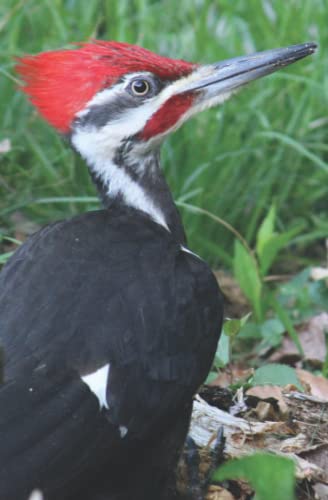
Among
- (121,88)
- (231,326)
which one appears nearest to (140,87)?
(121,88)

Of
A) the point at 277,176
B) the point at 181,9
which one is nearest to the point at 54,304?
Answer: the point at 277,176

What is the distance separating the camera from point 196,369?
10.8 ft

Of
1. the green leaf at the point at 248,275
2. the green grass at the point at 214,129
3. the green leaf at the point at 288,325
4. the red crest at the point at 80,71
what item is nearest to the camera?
the red crest at the point at 80,71

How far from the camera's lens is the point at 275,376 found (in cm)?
376

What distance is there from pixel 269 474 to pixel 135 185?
1468 mm

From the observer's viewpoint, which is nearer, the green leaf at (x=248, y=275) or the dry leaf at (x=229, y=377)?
the dry leaf at (x=229, y=377)

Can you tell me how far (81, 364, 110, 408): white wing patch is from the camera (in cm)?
299

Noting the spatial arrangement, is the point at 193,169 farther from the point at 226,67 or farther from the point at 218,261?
the point at 226,67

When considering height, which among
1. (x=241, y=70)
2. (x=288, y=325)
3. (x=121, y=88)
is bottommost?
(x=288, y=325)

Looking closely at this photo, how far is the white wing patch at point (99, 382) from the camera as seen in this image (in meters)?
2.99

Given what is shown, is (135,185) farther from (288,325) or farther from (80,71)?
(288,325)

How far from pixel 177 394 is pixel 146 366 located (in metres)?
0.13

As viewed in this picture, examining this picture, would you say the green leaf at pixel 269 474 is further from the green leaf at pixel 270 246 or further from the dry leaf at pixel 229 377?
the green leaf at pixel 270 246

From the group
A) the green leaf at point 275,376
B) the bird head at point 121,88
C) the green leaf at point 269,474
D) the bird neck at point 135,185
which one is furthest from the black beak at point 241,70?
the green leaf at point 269,474
